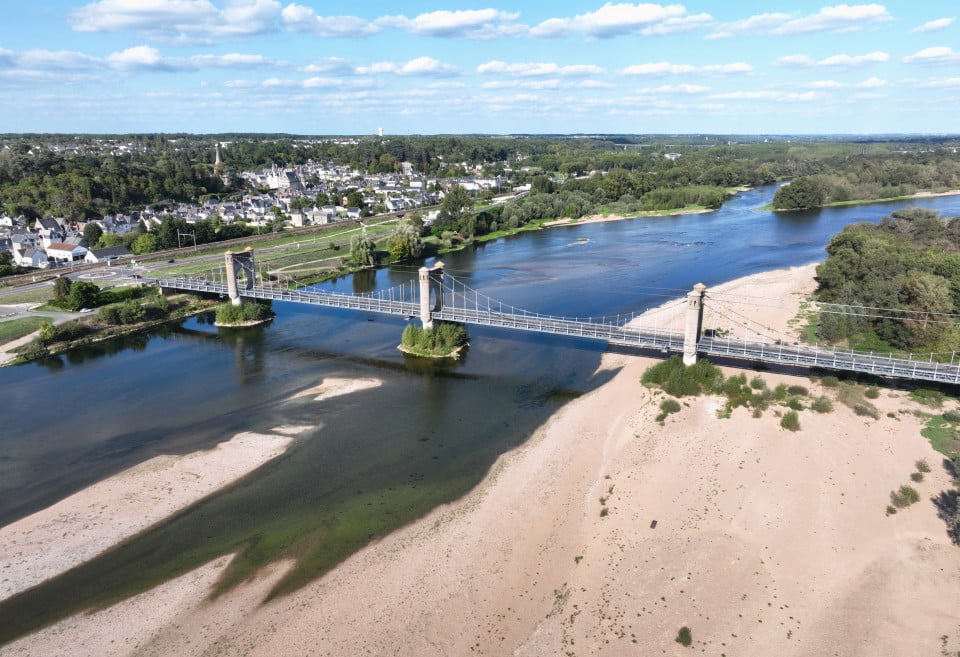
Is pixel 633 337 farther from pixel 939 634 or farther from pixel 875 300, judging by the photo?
pixel 939 634

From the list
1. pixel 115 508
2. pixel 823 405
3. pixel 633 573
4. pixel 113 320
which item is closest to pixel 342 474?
pixel 115 508

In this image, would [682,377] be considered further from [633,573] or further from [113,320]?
[113,320]

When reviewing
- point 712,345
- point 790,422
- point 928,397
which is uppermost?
point 712,345

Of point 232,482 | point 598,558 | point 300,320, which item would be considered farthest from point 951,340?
point 300,320

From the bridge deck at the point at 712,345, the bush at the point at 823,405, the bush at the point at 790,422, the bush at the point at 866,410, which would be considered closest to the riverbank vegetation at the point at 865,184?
the bridge deck at the point at 712,345

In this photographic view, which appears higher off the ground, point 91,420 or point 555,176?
point 555,176

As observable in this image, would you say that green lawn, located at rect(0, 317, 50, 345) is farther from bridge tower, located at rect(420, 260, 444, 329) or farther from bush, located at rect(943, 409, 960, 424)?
bush, located at rect(943, 409, 960, 424)

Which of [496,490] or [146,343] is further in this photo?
[146,343]
